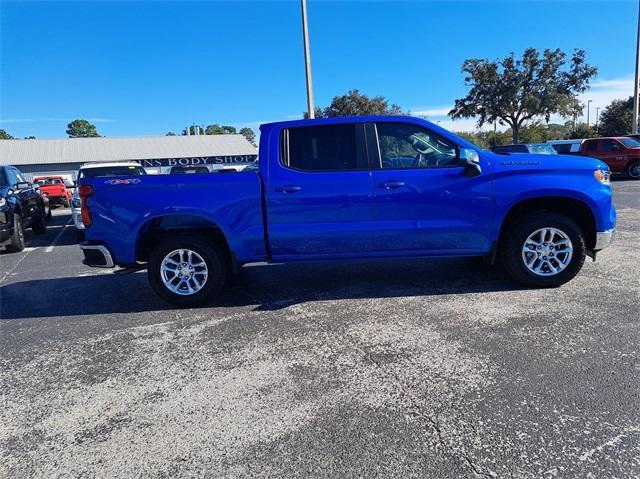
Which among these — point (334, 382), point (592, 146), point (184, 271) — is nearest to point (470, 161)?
point (334, 382)

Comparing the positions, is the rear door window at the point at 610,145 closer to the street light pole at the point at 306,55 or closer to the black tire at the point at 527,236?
the street light pole at the point at 306,55

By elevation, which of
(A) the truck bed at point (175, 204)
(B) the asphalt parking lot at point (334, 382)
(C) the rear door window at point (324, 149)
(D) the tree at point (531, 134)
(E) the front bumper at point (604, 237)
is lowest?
(B) the asphalt parking lot at point (334, 382)

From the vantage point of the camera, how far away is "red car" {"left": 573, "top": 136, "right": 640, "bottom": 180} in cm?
1886

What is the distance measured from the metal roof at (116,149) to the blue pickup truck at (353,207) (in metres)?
43.0

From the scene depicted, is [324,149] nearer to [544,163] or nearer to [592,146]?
[544,163]

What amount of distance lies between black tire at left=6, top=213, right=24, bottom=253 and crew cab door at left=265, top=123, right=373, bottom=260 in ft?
22.4

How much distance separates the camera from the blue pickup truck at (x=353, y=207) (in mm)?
4746

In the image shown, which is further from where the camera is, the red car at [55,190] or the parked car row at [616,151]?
the red car at [55,190]

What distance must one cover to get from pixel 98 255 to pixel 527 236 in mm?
4678

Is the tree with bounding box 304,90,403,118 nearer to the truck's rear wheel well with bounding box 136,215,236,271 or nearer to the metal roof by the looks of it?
the metal roof

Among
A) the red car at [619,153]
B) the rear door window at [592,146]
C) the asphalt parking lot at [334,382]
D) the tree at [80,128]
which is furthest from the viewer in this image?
the tree at [80,128]

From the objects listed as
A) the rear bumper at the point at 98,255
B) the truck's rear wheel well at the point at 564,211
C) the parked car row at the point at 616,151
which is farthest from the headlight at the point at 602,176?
the parked car row at the point at 616,151

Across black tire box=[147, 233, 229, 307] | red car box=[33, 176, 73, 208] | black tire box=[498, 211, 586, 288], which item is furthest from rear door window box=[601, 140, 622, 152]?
red car box=[33, 176, 73, 208]

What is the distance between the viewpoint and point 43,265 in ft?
25.8
